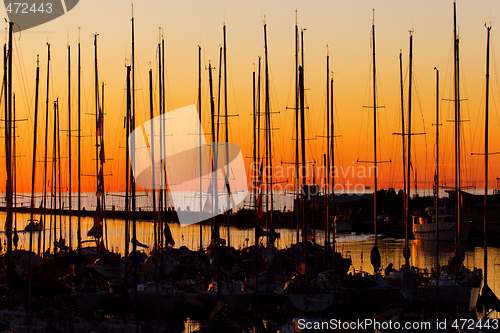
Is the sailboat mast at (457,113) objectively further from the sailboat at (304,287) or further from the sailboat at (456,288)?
the sailboat at (304,287)

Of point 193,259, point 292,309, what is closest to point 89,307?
point 292,309

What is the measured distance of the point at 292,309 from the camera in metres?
25.9

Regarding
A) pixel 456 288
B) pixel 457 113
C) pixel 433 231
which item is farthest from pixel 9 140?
pixel 433 231

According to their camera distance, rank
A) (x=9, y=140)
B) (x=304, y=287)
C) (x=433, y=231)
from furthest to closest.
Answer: (x=433, y=231)
(x=304, y=287)
(x=9, y=140)

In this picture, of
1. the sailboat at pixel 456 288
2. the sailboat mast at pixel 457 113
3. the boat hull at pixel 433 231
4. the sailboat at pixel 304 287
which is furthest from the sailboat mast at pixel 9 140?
the boat hull at pixel 433 231

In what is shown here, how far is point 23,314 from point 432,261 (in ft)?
120

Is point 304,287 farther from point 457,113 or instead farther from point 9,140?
point 9,140

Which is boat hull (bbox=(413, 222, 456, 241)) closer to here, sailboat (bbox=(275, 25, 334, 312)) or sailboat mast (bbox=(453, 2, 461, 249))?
sailboat mast (bbox=(453, 2, 461, 249))

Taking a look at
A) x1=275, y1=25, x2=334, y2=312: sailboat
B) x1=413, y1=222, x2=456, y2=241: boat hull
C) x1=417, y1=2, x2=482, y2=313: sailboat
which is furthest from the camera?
x1=413, y1=222, x2=456, y2=241: boat hull

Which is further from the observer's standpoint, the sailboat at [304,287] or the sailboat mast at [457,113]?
the sailboat mast at [457,113]

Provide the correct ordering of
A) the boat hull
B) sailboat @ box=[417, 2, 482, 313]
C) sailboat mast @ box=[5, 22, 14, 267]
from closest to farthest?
sailboat mast @ box=[5, 22, 14, 267] → sailboat @ box=[417, 2, 482, 313] → the boat hull

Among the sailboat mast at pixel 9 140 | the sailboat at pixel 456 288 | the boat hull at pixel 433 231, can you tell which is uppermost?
the sailboat mast at pixel 9 140

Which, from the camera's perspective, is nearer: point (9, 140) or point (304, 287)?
point (9, 140)

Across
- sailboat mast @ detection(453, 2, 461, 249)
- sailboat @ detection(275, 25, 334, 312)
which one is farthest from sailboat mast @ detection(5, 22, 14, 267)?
sailboat mast @ detection(453, 2, 461, 249)
